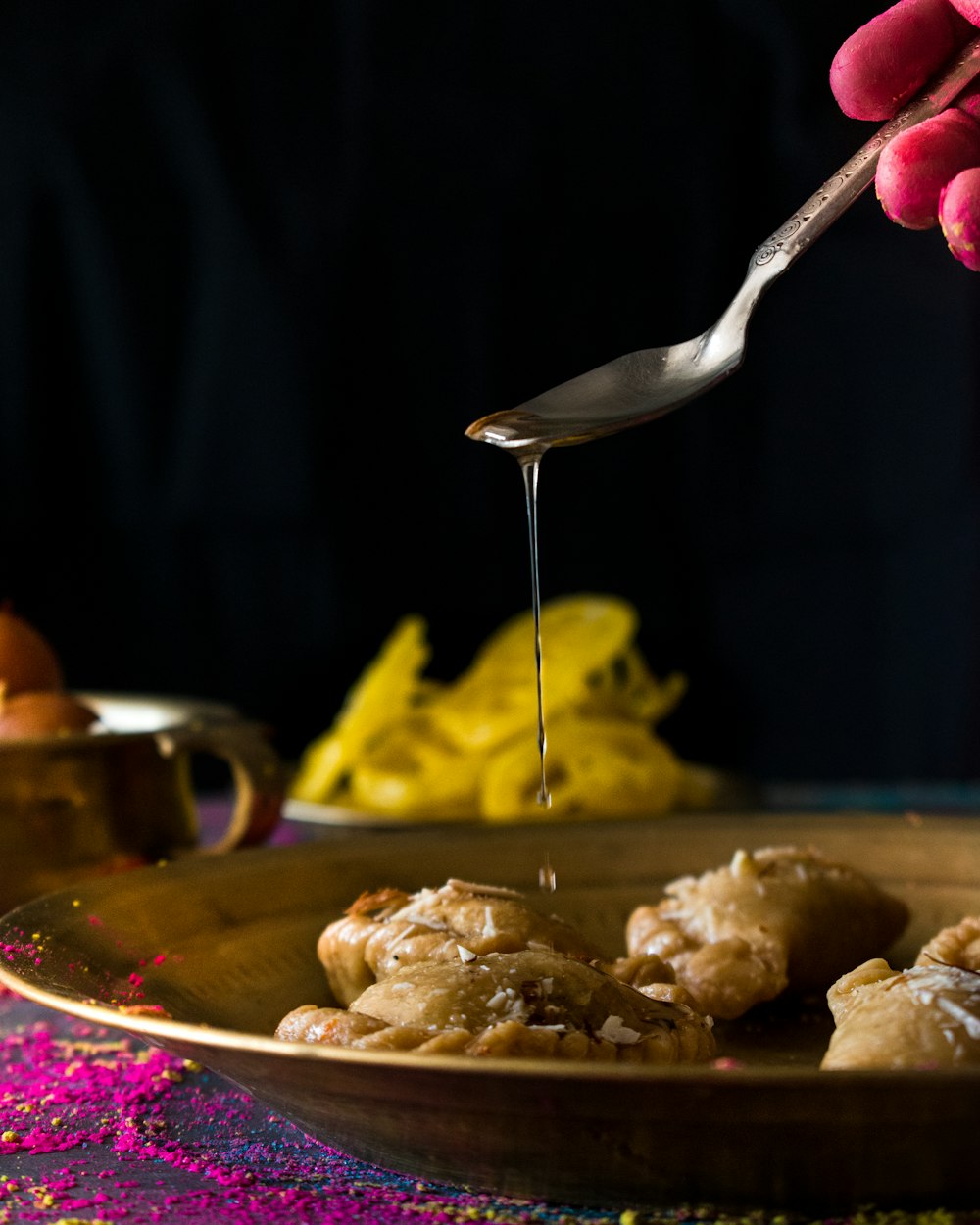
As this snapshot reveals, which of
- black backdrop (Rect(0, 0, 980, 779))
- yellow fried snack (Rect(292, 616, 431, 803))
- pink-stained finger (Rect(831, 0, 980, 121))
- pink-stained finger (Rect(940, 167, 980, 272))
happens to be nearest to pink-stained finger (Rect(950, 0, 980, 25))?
pink-stained finger (Rect(831, 0, 980, 121))

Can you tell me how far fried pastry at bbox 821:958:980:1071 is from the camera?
61 centimetres

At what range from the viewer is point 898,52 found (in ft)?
2.85

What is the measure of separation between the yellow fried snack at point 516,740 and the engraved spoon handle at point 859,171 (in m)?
0.71

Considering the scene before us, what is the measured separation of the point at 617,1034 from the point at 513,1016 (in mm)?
50

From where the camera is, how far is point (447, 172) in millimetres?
2539

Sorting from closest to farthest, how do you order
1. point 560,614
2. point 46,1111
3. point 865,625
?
point 46,1111 → point 560,614 → point 865,625

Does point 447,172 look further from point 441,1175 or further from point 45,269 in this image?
point 441,1175

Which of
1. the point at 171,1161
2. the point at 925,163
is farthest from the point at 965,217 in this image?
the point at 171,1161

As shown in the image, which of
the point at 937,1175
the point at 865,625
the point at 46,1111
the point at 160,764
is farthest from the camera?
the point at 865,625

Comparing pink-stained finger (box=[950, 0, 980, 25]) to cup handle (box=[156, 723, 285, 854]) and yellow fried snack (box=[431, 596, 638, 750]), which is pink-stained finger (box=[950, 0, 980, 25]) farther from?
yellow fried snack (box=[431, 596, 638, 750])

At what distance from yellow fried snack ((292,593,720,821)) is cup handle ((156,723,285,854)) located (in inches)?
16.9

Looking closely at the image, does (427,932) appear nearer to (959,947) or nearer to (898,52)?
(959,947)

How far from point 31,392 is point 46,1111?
1958 millimetres

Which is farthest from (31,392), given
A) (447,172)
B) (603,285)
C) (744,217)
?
(744,217)
